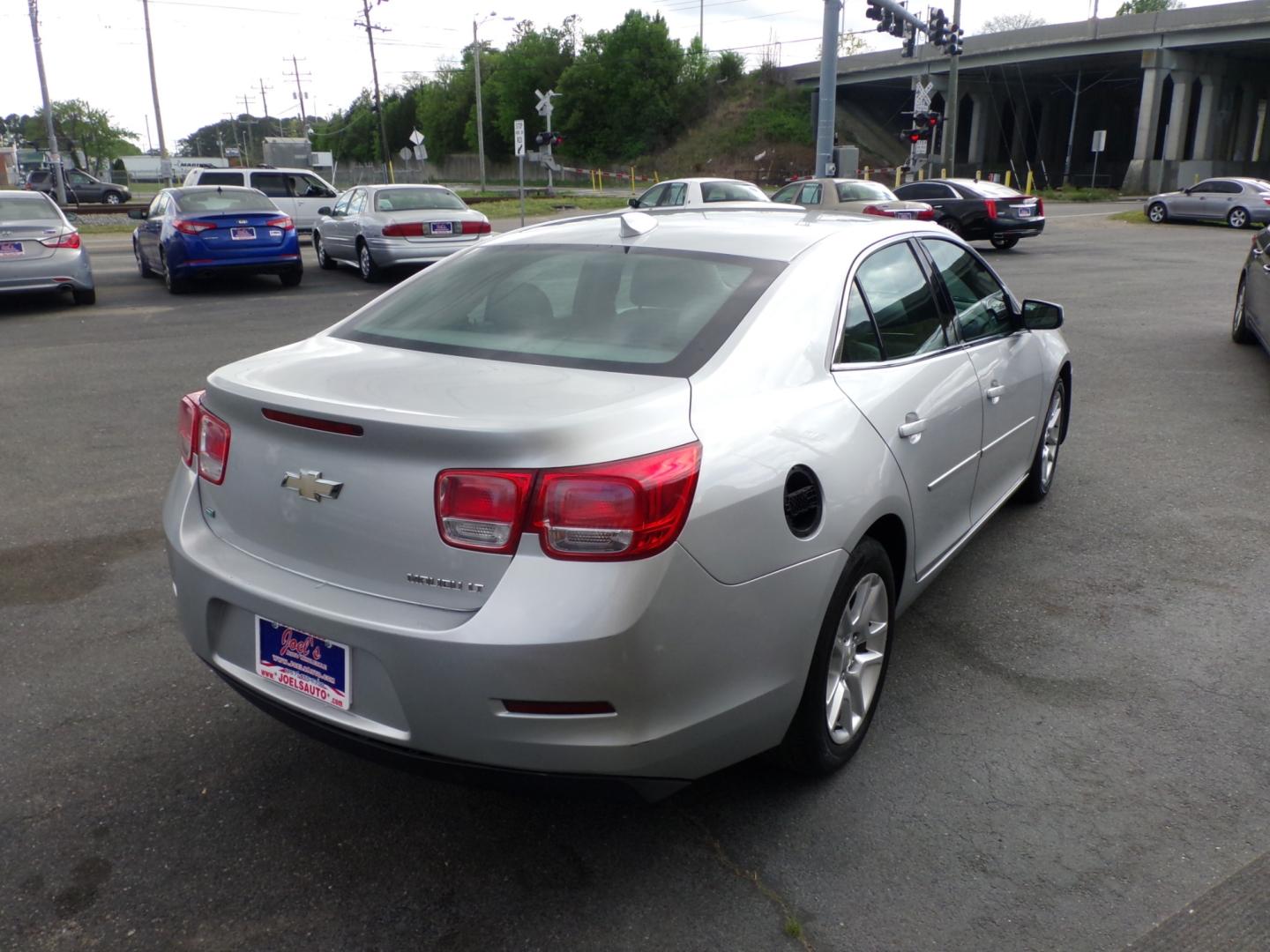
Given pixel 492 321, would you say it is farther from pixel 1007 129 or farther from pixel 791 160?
pixel 1007 129

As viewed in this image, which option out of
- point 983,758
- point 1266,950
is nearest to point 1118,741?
point 983,758

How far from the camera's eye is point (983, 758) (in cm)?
331

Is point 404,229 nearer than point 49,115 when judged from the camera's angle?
Yes

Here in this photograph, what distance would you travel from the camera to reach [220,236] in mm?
15188

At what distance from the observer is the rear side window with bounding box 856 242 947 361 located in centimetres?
359

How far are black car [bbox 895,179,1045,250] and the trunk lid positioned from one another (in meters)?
21.8

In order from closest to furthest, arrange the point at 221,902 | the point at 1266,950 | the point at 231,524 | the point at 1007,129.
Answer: the point at 1266,950 → the point at 221,902 → the point at 231,524 → the point at 1007,129

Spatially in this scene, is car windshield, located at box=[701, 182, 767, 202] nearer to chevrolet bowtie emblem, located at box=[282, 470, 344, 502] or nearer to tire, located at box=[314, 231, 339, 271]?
tire, located at box=[314, 231, 339, 271]

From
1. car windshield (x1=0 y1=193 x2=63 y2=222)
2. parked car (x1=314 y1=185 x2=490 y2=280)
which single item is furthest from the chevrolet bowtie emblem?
parked car (x1=314 y1=185 x2=490 y2=280)

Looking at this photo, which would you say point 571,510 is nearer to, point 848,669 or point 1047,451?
point 848,669

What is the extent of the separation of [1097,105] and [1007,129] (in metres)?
6.23

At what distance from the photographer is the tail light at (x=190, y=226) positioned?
49.2ft

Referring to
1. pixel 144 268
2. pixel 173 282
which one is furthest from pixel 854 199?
pixel 144 268

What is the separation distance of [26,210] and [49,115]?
3191 centimetres
